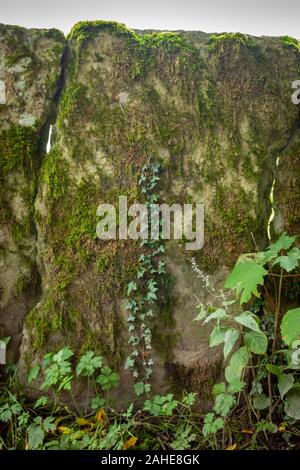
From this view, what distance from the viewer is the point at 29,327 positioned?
2.90 meters

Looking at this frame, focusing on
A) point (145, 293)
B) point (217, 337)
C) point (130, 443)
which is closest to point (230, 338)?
point (217, 337)

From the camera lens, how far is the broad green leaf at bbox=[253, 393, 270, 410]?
2.46m

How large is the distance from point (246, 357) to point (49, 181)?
1.91 meters

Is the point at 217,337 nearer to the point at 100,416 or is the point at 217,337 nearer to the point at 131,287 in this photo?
the point at 131,287

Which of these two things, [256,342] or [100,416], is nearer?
[256,342]

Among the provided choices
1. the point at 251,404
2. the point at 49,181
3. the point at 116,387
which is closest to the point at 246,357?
the point at 251,404

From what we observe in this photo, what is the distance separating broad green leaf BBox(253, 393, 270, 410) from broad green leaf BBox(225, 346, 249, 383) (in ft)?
1.43

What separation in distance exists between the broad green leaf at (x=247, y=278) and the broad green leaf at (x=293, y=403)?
0.71 metres

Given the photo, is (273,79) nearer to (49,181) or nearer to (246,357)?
(49,181)

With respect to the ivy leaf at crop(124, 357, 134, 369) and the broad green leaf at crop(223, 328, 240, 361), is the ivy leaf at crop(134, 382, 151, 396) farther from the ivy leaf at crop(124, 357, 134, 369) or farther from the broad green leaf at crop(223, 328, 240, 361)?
the broad green leaf at crop(223, 328, 240, 361)

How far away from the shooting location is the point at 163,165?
293 centimetres

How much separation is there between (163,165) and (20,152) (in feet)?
3.74

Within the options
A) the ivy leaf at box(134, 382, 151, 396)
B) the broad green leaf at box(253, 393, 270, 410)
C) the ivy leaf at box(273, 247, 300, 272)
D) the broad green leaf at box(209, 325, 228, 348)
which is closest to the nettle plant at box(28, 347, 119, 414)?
the ivy leaf at box(134, 382, 151, 396)

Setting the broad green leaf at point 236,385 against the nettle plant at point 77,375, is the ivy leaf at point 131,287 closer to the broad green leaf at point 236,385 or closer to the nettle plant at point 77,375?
the nettle plant at point 77,375
